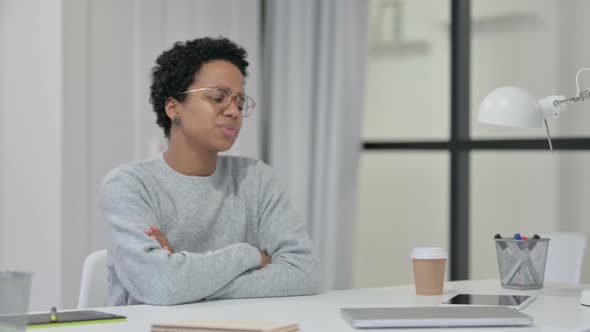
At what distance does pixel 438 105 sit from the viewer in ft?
13.2

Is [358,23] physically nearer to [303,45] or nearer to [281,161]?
[303,45]

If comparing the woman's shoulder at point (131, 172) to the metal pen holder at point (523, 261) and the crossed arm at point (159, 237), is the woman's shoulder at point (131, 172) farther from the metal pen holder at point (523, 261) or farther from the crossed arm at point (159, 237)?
the metal pen holder at point (523, 261)

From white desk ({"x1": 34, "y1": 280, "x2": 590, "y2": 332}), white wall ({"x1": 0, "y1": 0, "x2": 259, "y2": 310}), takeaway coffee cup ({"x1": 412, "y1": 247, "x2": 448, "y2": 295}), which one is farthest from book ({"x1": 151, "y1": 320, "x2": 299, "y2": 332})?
white wall ({"x1": 0, "y1": 0, "x2": 259, "y2": 310})

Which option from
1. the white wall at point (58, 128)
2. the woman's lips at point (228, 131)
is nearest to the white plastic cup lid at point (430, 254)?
the woman's lips at point (228, 131)

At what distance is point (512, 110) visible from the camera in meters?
2.06

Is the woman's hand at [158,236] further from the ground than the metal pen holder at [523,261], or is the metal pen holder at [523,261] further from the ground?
the woman's hand at [158,236]

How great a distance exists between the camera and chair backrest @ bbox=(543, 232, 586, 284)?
9.02 ft

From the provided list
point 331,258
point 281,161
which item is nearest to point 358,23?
point 281,161

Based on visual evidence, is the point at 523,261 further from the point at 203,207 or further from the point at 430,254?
the point at 203,207

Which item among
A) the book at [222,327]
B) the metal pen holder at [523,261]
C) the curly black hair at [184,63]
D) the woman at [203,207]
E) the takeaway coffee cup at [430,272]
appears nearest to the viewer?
the book at [222,327]

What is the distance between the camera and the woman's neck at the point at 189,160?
2367mm

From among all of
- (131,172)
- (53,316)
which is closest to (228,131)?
(131,172)

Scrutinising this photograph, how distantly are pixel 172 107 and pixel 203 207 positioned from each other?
31cm

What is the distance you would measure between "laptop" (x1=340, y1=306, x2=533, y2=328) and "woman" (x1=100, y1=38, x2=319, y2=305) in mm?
458
